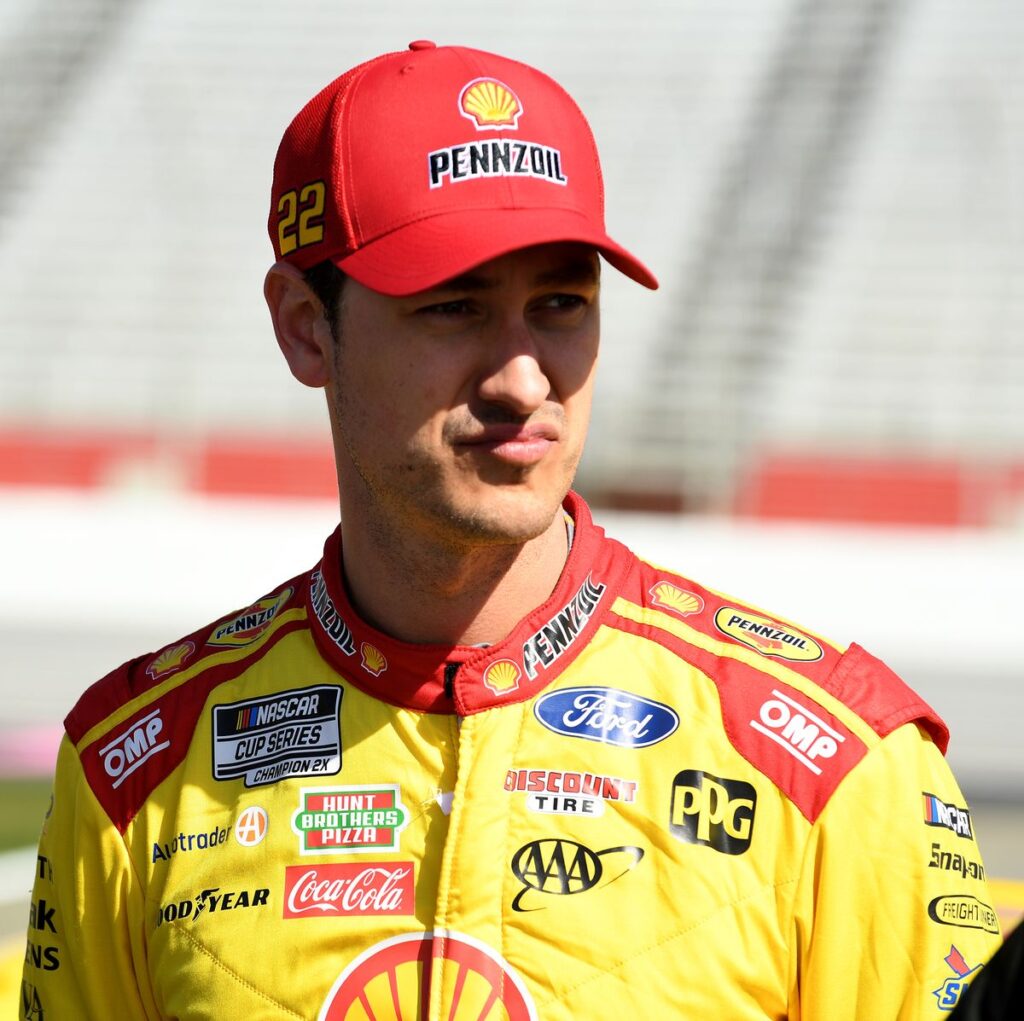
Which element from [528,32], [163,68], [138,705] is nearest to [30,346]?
[163,68]

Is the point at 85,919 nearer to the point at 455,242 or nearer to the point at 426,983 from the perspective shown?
the point at 426,983

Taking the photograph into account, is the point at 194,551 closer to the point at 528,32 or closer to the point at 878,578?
the point at 878,578

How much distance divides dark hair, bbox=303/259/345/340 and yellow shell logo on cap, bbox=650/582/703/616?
452 mm

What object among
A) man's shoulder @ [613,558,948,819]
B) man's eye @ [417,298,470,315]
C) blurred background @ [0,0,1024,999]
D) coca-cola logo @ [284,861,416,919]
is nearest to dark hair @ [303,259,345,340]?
man's eye @ [417,298,470,315]

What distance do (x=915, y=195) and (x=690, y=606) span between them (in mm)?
10547

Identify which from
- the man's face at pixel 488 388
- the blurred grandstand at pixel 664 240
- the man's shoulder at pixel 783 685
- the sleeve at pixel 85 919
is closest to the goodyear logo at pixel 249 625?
the sleeve at pixel 85 919

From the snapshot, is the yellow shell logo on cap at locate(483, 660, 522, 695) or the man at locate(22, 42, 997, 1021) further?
the yellow shell logo on cap at locate(483, 660, 522, 695)

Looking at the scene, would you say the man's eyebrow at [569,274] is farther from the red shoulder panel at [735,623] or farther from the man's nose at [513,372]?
the red shoulder panel at [735,623]

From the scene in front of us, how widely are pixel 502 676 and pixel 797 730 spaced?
0.31 m

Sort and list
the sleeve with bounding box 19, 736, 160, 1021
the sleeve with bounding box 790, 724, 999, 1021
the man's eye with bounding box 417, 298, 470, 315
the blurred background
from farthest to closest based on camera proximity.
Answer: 1. the blurred background
2. the sleeve with bounding box 19, 736, 160, 1021
3. the man's eye with bounding box 417, 298, 470, 315
4. the sleeve with bounding box 790, 724, 999, 1021

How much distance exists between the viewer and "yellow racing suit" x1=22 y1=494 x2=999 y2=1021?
61.1 inches

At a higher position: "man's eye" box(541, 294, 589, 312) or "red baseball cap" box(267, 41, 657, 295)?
"red baseball cap" box(267, 41, 657, 295)

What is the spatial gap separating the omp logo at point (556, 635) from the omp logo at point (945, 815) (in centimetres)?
39

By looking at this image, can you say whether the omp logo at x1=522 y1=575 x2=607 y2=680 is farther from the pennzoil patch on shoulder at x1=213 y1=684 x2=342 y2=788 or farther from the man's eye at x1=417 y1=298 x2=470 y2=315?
the man's eye at x1=417 y1=298 x2=470 y2=315
